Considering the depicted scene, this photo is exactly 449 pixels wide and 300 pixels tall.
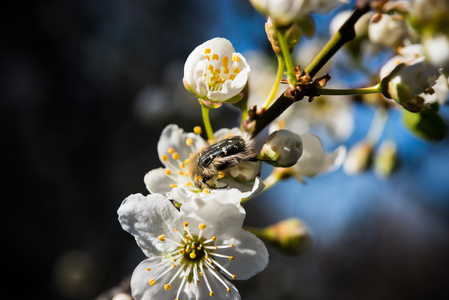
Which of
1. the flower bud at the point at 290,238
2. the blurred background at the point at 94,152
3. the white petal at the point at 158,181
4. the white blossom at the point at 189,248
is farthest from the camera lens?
the blurred background at the point at 94,152

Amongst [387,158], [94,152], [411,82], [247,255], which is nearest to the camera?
[411,82]

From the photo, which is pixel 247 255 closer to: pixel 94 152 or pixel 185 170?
pixel 185 170

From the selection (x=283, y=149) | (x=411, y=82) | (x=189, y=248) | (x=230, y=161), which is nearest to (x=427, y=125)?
(x=411, y=82)

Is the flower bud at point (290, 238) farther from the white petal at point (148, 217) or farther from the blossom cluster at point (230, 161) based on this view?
the white petal at point (148, 217)

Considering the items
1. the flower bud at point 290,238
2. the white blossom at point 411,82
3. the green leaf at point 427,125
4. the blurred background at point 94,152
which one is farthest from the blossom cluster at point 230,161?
the blurred background at point 94,152

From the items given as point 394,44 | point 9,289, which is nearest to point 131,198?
point 394,44

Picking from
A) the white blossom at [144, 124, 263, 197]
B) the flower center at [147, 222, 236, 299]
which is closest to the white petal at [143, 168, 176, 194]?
the white blossom at [144, 124, 263, 197]

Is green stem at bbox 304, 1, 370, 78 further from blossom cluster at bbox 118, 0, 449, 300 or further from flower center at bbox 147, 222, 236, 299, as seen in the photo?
flower center at bbox 147, 222, 236, 299

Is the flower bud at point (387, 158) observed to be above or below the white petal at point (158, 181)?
below

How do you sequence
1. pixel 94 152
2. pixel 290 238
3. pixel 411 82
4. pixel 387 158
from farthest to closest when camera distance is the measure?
pixel 94 152 → pixel 387 158 → pixel 290 238 → pixel 411 82
